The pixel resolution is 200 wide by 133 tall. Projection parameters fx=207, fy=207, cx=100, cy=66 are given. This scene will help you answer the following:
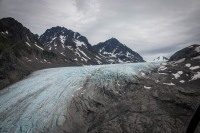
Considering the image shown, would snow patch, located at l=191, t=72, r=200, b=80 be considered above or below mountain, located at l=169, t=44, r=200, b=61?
below

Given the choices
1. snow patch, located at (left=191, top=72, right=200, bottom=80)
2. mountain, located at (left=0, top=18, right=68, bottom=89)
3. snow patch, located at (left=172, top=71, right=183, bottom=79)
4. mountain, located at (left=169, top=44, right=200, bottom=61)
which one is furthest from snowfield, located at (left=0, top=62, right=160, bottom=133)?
mountain, located at (left=0, top=18, right=68, bottom=89)

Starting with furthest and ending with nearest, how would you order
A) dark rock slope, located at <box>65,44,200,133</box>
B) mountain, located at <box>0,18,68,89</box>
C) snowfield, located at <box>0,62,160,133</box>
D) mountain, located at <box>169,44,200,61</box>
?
mountain, located at <box>0,18,68,89</box>, mountain, located at <box>169,44,200,61</box>, snowfield, located at <box>0,62,160,133</box>, dark rock slope, located at <box>65,44,200,133</box>

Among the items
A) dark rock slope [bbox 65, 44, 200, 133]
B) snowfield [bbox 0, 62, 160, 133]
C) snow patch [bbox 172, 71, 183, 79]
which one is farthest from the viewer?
snow patch [bbox 172, 71, 183, 79]

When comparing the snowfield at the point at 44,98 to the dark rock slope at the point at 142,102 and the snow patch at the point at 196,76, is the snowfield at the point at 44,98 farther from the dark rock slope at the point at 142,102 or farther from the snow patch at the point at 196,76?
the snow patch at the point at 196,76

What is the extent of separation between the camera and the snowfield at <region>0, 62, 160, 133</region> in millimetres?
16438

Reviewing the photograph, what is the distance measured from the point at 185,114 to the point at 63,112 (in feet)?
30.2

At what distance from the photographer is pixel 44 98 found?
19641 millimetres

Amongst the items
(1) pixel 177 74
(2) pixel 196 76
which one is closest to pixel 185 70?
(1) pixel 177 74

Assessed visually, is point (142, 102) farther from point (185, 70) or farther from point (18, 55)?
point (18, 55)

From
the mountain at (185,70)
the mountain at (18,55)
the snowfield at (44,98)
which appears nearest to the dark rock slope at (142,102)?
the mountain at (185,70)

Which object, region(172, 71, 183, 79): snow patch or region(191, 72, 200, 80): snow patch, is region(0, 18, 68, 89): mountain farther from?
region(191, 72, 200, 80): snow patch

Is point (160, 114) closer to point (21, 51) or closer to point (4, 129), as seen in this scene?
point (4, 129)

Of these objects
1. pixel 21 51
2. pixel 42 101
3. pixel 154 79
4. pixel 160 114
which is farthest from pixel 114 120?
pixel 21 51

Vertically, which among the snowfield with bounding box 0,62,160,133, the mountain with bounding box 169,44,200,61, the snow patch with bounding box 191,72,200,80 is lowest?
the snowfield with bounding box 0,62,160,133
